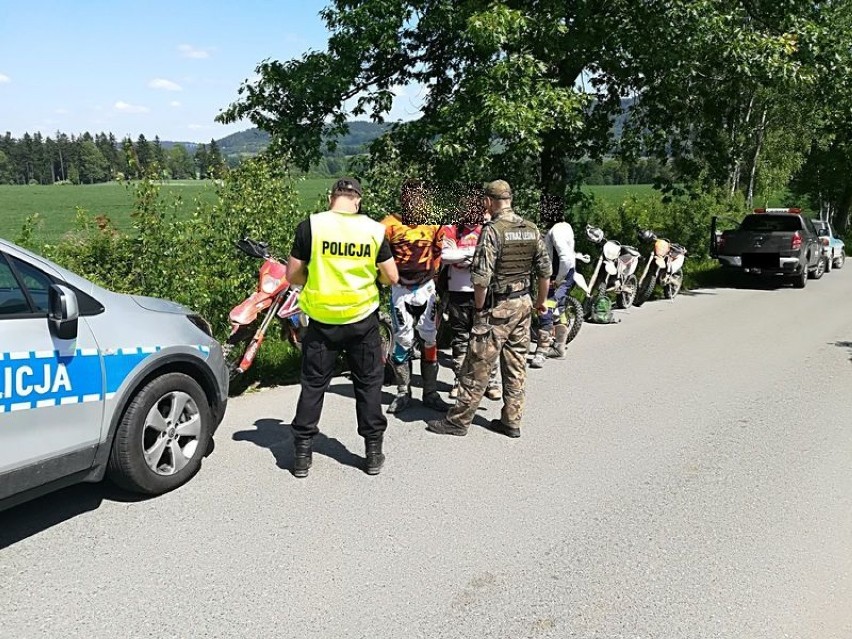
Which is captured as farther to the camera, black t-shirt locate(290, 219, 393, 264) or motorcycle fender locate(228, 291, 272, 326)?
motorcycle fender locate(228, 291, 272, 326)

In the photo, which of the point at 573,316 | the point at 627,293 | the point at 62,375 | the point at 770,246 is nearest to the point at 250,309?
the point at 62,375

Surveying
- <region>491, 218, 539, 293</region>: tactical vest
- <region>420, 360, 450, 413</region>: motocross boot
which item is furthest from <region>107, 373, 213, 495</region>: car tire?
<region>491, 218, 539, 293</region>: tactical vest

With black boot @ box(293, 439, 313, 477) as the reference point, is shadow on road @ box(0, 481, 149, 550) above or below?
below

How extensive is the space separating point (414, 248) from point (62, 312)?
3.04m

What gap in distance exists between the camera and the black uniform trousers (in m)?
4.88

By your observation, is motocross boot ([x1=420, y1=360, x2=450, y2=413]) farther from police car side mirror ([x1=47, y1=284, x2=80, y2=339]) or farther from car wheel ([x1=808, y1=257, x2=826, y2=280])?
car wheel ([x1=808, y1=257, x2=826, y2=280])

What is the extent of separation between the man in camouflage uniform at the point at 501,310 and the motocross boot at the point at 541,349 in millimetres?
2567

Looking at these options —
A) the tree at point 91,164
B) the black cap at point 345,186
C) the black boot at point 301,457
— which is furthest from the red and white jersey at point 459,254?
the tree at point 91,164

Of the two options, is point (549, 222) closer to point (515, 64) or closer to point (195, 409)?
point (515, 64)

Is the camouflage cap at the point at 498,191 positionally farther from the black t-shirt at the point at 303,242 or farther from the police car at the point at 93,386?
the police car at the point at 93,386

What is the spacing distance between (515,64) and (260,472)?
8.11 meters

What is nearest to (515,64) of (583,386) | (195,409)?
(583,386)

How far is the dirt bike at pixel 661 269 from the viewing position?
1384 centimetres

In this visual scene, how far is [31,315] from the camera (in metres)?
3.81
